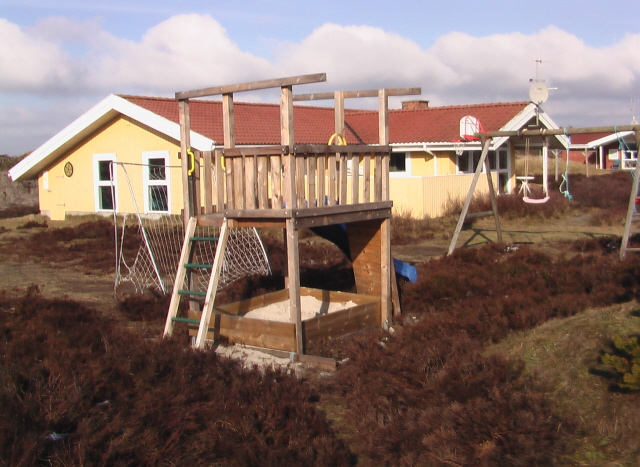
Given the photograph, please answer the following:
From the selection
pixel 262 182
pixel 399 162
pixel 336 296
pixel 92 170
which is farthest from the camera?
pixel 399 162

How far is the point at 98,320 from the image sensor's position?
7.93m

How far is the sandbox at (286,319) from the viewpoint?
7238 millimetres

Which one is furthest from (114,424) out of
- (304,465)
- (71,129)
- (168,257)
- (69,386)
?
(71,129)

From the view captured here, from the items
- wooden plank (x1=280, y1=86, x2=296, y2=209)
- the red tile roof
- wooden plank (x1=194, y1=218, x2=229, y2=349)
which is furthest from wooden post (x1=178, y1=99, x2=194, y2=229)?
the red tile roof

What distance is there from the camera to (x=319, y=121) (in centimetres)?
2638

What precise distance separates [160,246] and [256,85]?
8752 millimetres

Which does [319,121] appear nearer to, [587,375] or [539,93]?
[539,93]

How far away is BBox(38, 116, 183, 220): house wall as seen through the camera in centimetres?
2144

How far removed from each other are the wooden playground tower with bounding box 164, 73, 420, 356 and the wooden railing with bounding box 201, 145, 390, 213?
1 centimetres

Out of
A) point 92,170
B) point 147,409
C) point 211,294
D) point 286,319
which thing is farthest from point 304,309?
point 92,170

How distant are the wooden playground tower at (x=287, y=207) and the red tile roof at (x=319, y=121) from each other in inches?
470

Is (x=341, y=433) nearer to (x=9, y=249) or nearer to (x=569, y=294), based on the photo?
(x=569, y=294)

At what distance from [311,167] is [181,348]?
236 centimetres

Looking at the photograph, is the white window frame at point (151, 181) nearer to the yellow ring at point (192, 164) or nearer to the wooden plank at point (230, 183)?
the yellow ring at point (192, 164)
